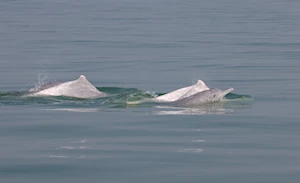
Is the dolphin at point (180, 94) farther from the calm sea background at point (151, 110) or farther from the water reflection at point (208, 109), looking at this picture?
the calm sea background at point (151, 110)

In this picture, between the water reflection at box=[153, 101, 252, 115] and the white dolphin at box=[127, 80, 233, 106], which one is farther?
the white dolphin at box=[127, 80, 233, 106]

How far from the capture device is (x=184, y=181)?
10938mm

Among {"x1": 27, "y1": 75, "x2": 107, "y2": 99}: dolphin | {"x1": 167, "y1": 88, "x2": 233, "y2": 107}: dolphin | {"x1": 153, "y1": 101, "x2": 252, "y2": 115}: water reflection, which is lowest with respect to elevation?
{"x1": 153, "y1": 101, "x2": 252, "y2": 115}: water reflection

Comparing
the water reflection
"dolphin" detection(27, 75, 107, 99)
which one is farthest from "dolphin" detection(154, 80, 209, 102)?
"dolphin" detection(27, 75, 107, 99)

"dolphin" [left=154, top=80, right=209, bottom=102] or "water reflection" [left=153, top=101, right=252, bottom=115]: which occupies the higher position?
"dolphin" [left=154, top=80, right=209, bottom=102]

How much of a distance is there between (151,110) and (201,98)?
127 centimetres

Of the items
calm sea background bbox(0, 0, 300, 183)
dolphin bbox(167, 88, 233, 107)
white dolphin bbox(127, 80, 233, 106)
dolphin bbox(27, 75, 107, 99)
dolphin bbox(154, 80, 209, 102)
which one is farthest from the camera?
dolphin bbox(27, 75, 107, 99)

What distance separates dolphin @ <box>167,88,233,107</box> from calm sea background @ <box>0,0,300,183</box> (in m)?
0.59

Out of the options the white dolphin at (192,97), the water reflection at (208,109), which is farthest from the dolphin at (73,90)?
the water reflection at (208,109)

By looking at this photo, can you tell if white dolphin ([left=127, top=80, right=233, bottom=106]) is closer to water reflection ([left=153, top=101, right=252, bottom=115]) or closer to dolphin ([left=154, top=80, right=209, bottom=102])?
dolphin ([left=154, top=80, right=209, bottom=102])

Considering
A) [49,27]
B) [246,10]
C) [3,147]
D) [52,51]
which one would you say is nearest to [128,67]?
[52,51]

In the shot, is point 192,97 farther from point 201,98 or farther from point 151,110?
point 151,110

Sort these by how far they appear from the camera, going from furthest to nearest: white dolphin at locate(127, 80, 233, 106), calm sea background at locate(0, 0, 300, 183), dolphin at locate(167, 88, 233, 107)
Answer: white dolphin at locate(127, 80, 233, 106) < dolphin at locate(167, 88, 233, 107) < calm sea background at locate(0, 0, 300, 183)

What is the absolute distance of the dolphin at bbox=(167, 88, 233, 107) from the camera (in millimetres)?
18469
